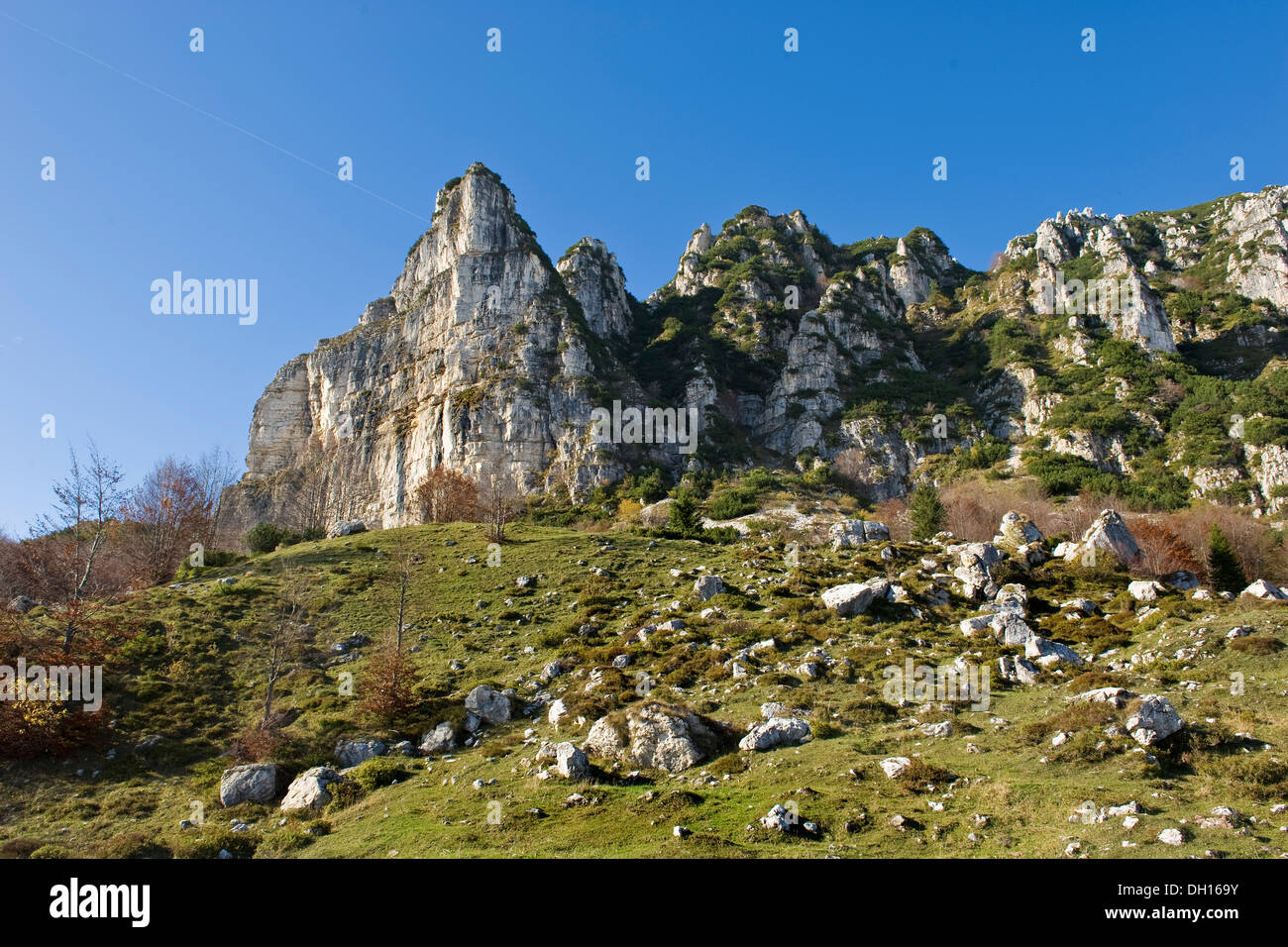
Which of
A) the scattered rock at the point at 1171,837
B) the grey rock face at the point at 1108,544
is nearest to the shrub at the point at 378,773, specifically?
the scattered rock at the point at 1171,837

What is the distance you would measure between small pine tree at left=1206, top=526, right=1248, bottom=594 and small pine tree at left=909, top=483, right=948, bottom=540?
59.3ft

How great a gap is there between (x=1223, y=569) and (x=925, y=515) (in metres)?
20.0

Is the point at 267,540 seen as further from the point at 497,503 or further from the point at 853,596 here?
the point at 853,596

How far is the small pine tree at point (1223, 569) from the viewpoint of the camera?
42656 mm

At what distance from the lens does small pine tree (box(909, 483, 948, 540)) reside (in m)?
57.0

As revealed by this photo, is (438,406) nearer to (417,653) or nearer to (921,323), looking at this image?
(417,653)

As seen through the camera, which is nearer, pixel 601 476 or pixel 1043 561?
pixel 1043 561

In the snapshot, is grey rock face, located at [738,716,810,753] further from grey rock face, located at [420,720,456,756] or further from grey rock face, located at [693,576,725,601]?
grey rock face, located at [693,576,725,601]

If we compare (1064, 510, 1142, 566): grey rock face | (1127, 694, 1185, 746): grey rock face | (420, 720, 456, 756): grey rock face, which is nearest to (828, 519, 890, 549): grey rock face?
(1064, 510, 1142, 566): grey rock face

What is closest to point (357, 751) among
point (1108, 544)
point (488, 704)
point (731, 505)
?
point (488, 704)
